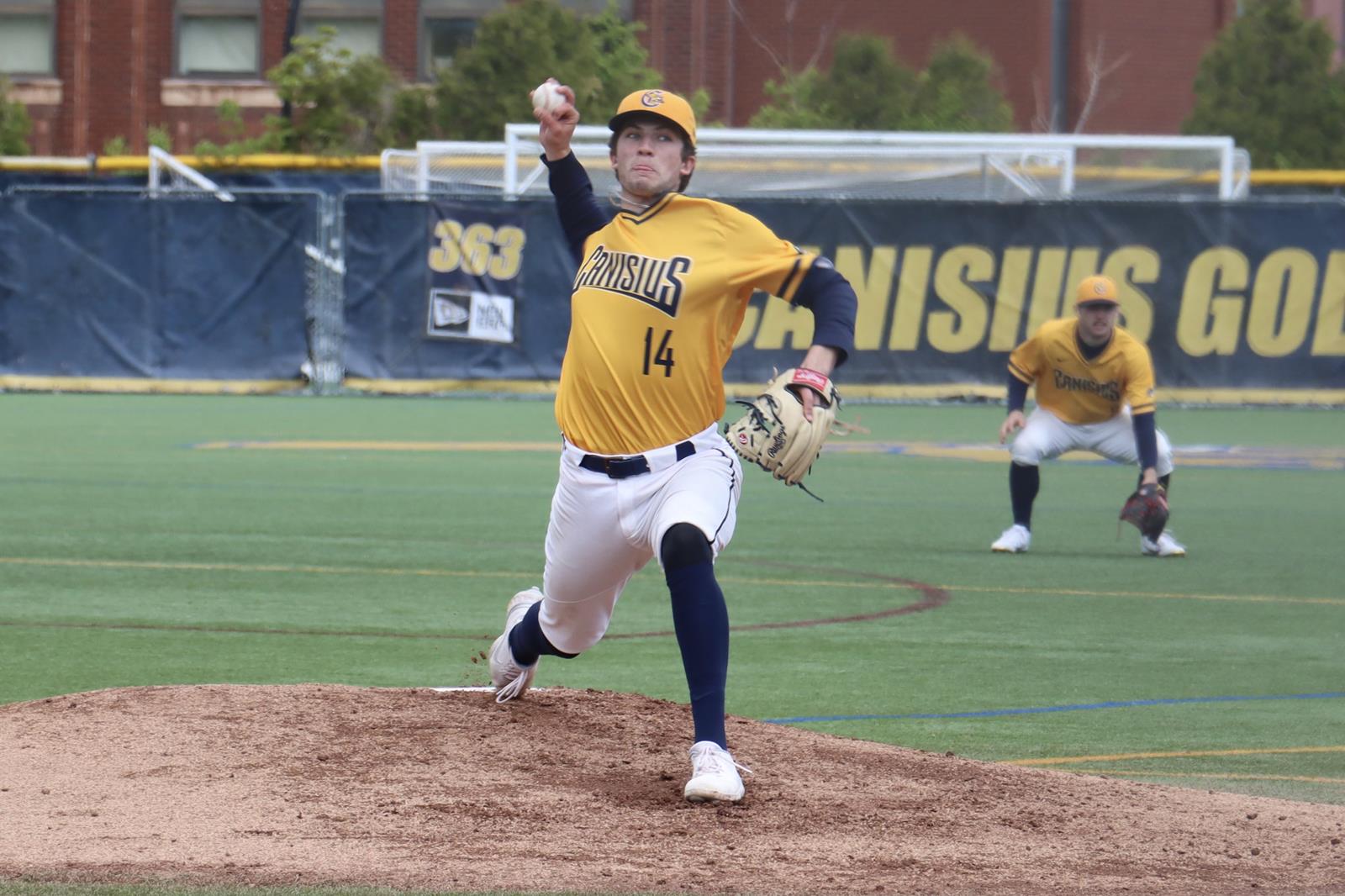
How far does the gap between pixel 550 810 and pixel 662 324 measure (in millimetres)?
1469

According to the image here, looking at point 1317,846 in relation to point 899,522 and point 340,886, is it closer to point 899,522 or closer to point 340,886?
point 340,886

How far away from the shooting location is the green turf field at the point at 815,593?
721 centimetres

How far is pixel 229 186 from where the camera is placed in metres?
29.2

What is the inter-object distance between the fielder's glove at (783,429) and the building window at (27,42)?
116 feet

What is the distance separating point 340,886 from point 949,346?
2068 cm

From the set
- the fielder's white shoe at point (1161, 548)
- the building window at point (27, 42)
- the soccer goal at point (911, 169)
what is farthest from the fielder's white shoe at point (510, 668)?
the building window at point (27, 42)

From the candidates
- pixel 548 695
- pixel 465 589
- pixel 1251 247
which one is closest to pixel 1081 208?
pixel 1251 247

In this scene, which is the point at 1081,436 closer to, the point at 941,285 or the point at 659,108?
the point at 659,108

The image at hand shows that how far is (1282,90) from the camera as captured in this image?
109 ft

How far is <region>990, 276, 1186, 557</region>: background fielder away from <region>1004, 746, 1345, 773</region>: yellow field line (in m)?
5.29

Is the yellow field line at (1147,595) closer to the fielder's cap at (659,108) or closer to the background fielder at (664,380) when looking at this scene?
the background fielder at (664,380)

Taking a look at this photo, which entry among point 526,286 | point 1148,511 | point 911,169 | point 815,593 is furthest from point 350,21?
point 815,593

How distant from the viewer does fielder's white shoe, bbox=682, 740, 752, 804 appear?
5254 millimetres

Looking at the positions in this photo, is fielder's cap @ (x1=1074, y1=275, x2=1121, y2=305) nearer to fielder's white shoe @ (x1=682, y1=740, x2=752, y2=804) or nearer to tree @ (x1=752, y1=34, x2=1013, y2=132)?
fielder's white shoe @ (x1=682, y1=740, x2=752, y2=804)
